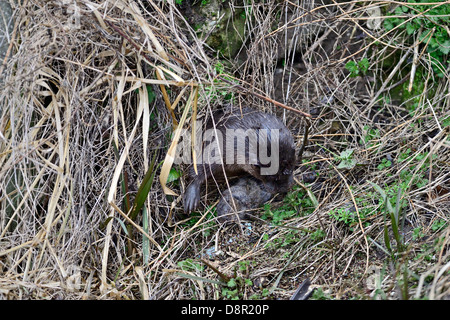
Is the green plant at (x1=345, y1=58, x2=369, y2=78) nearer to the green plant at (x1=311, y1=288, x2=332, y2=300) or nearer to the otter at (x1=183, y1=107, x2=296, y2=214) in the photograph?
the otter at (x1=183, y1=107, x2=296, y2=214)

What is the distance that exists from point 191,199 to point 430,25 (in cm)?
237

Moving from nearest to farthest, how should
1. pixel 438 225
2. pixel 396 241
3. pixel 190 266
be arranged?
pixel 396 241
pixel 438 225
pixel 190 266

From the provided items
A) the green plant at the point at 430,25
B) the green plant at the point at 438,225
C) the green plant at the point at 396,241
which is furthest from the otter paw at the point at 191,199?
the green plant at the point at 430,25

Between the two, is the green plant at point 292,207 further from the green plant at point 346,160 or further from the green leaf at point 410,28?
the green leaf at point 410,28

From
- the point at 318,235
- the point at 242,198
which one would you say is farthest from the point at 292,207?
the point at 318,235

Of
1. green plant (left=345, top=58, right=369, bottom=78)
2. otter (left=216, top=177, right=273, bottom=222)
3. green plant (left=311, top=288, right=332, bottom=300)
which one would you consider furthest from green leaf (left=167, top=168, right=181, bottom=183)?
green plant (left=345, top=58, right=369, bottom=78)

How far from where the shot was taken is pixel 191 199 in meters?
3.45

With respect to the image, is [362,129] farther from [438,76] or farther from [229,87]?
[229,87]

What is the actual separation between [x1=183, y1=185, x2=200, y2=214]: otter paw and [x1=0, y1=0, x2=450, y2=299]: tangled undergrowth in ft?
0.26

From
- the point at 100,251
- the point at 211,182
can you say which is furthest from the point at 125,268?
the point at 211,182

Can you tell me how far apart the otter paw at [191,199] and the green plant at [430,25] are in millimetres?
2134

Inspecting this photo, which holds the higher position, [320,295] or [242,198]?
[242,198]

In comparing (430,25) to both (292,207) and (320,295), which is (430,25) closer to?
(292,207)

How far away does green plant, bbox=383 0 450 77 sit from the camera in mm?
3699
